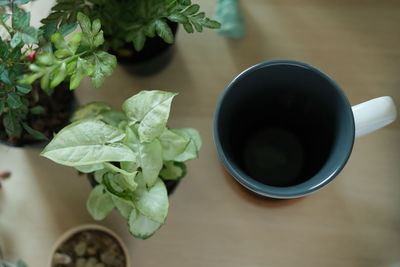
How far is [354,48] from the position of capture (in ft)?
1.95

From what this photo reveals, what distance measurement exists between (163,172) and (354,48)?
13.6 inches

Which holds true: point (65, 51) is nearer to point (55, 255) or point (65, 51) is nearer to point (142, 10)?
point (142, 10)

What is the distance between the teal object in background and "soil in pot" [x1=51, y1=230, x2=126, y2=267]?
34 cm

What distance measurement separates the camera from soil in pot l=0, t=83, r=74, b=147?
21.7 inches

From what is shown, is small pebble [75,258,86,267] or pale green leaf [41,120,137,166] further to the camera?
small pebble [75,258,86,267]

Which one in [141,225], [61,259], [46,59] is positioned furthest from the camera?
[61,259]

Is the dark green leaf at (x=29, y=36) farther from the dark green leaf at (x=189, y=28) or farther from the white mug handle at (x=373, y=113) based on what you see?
the white mug handle at (x=373, y=113)

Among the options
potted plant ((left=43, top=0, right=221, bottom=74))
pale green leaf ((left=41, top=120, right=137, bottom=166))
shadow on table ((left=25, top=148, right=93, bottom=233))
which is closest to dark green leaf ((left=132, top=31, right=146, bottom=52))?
potted plant ((left=43, top=0, right=221, bottom=74))

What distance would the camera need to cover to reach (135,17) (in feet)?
1.63

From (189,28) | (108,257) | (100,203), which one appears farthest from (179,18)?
(108,257)

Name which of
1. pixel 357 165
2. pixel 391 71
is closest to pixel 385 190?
pixel 357 165

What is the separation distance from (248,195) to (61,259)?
0.87 feet

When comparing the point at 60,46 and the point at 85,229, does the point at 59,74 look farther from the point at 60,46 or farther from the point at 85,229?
the point at 85,229

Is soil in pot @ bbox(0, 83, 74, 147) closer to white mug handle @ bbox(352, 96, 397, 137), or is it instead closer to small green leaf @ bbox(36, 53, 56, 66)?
small green leaf @ bbox(36, 53, 56, 66)
